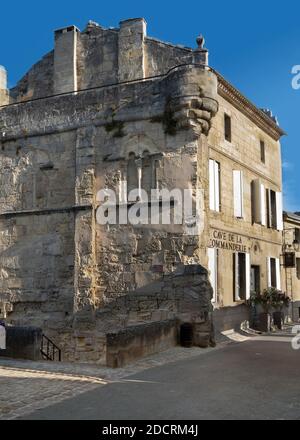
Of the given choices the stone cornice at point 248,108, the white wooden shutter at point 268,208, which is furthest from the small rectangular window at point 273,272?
the stone cornice at point 248,108

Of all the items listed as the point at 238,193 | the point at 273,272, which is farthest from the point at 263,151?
the point at 273,272

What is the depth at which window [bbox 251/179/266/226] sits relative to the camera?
53.8 feet

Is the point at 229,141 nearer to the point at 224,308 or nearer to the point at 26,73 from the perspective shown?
the point at 224,308

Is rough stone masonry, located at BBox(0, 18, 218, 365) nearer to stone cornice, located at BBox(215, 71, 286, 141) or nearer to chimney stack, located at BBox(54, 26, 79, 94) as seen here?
chimney stack, located at BBox(54, 26, 79, 94)

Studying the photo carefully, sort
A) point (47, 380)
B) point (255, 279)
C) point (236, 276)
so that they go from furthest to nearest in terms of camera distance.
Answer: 1. point (255, 279)
2. point (236, 276)
3. point (47, 380)

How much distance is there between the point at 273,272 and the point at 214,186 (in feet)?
18.3

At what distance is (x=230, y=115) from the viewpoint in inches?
608

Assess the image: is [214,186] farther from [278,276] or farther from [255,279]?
[278,276]

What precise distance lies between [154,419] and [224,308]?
8.94 m

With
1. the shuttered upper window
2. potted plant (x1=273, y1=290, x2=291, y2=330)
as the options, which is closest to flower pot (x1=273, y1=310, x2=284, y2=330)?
potted plant (x1=273, y1=290, x2=291, y2=330)

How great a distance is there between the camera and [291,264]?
18.9 metres

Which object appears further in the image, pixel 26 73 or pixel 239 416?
pixel 26 73

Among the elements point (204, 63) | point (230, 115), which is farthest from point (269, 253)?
point (204, 63)
